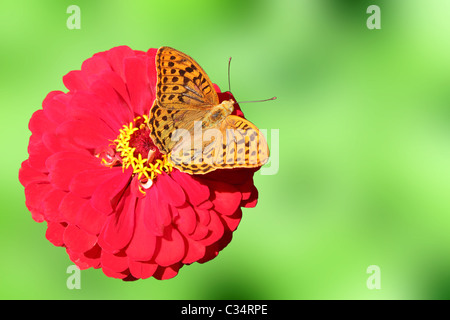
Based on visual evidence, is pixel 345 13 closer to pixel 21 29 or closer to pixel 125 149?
pixel 125 149

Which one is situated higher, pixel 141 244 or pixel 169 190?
pixel 169 190

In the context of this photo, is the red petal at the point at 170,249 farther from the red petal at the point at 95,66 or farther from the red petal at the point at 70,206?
the red petal at the point at 95,66

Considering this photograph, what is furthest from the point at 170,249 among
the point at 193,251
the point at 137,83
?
the point at 137,83

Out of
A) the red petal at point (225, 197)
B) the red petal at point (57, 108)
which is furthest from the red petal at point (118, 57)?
the red petal at point (225, 197)

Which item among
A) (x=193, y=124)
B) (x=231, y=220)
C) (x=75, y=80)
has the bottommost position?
(x=231, y=220)

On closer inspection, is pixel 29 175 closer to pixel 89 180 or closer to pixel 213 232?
pixel 89 180

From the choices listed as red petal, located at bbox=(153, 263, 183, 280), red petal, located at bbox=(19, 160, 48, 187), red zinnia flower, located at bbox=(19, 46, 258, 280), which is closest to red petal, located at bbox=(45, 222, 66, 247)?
red zinnia flower, located at bbox=(19, 46, 258, 280)

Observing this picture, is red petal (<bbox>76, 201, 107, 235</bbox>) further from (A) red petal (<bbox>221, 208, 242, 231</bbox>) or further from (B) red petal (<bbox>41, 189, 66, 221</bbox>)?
(A) red petal (<bbox>221, 208, 242, 231</bbox>)
